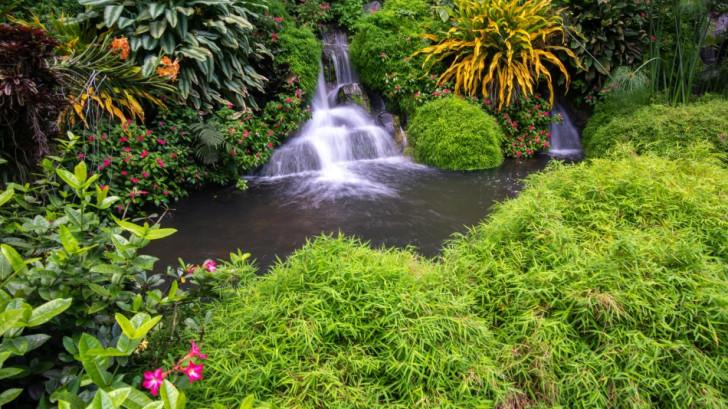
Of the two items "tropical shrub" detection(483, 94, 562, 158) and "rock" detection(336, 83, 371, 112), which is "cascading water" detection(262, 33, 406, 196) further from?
"tropical shrub" detection(483, 94, 562, 158)

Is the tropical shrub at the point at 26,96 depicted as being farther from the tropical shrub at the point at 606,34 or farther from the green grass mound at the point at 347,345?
the tropical shrub at the point at 606,34

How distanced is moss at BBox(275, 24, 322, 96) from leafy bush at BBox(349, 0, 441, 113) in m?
1.20

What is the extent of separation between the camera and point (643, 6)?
25.0 feet

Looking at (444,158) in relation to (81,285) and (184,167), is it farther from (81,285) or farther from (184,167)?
(81,285)

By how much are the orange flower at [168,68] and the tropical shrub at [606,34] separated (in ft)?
22.4

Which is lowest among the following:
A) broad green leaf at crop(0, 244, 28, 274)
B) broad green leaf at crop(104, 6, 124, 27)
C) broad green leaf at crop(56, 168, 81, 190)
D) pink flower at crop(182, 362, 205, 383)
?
pink flower at crop(182, 362, 205, 383)

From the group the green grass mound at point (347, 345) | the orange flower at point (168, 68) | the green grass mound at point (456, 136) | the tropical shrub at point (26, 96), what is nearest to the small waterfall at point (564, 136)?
the green grass mound at point (456, 136)

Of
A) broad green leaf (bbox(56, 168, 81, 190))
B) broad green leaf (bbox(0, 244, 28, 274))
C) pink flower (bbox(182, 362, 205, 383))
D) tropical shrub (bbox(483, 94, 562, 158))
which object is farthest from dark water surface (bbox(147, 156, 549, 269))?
broad green leaf (bbox(0, 244, 28, 274))

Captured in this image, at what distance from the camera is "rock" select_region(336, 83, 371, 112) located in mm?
7957

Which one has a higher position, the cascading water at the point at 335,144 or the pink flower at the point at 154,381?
the cascading water at the point at 335,144

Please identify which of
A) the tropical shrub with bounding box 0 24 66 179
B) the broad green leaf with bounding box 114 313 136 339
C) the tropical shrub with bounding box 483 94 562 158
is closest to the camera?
the broad green leaf with bounding box 114 313 136 339

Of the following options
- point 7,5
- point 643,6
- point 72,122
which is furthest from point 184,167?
point 643,6

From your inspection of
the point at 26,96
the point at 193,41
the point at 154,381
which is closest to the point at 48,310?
the point at 154,381

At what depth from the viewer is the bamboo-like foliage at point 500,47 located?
727 cm
